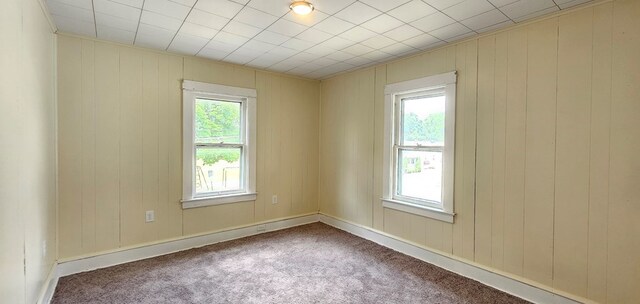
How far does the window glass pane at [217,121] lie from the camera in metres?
3.62

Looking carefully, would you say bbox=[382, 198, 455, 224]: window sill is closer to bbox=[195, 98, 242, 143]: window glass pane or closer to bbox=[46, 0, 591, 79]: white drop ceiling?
bbox=[46, 0, 591, 79]: white drop ceiling

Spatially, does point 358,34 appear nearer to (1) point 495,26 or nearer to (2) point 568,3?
(1) point 495,26

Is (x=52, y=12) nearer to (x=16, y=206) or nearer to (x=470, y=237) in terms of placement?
(x=16, y=206)

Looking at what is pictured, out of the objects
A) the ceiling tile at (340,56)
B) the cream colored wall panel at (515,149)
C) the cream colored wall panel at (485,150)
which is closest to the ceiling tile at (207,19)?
the ceiling tile at (340,56)

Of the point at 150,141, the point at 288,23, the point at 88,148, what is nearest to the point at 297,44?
the point at 288,23

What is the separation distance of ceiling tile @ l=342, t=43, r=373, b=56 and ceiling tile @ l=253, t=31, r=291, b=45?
28.0 inches

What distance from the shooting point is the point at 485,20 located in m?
2.41

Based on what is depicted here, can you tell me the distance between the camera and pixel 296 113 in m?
4.49

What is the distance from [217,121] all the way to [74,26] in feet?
5.34

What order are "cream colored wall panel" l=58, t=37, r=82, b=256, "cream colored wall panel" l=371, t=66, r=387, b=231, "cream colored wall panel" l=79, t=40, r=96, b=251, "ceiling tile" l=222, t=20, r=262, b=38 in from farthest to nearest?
"cream colored wall panel" l=371, t=66, r=387, b=231 < "cream colored wall panel" l=79, t=40, r=96, b=251 < "cream colored wall panel" l=58, t=37, r=82, b=256 < "ceiling tile" l=222, t=20, r=262, b=38

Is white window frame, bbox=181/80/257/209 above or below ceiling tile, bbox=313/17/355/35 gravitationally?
below

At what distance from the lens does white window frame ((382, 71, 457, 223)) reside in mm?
2986

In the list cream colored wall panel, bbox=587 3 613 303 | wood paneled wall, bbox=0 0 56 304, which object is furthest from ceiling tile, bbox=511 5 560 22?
wood paneled wall, bbox=0 0 56 304

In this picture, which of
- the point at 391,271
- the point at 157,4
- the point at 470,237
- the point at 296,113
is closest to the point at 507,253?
the point at 470,237
